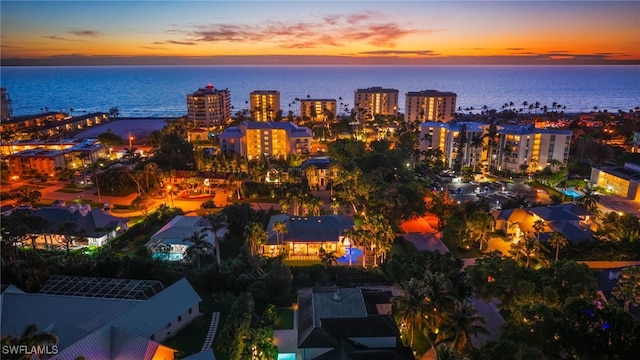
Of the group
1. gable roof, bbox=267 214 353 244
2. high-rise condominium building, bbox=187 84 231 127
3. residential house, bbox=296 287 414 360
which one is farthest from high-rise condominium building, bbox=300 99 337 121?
residential house, bbox=296 287 414 360

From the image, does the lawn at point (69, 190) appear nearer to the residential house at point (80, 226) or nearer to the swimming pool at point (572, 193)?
the residential house at point (80, 226)

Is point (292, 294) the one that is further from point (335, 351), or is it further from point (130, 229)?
point (130, 229)

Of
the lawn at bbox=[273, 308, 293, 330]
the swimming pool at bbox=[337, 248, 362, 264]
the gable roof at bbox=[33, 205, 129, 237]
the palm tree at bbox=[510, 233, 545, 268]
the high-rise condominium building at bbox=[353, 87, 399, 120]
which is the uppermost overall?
the high-rise condominium building at bbox=[353, 87, 399, 120]

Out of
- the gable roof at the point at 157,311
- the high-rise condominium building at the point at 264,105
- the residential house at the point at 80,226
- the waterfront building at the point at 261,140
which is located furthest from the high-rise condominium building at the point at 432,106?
the gable roof at the point at 157,311

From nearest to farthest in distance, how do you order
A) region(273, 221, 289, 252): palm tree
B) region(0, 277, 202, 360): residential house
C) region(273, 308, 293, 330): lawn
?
1. region(0, 277, 202, 360): residential house
2. region(273, 308, 293, 330): lawn
3. region(273, 221, 289, 252): palm tree

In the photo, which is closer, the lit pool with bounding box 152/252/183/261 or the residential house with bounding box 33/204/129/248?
the lit pool with bounding box 152/252/183/261

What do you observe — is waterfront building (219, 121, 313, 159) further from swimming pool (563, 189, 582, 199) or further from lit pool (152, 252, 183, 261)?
swimming pool (563, 189, 582, 199)
